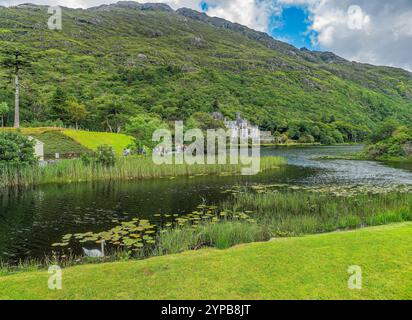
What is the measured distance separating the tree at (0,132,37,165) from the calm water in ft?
13.8

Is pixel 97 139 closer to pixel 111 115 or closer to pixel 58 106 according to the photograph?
pixel 58 106

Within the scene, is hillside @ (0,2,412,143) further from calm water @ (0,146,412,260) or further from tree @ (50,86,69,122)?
calm water @ (0,146,412,260)

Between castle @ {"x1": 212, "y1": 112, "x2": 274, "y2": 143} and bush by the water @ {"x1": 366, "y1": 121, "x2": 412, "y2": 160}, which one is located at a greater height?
castle @ {"x1": 212, "y1": 112, "x2": 274, "y2": 143}

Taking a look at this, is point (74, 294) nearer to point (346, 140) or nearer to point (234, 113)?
point (234, 113)

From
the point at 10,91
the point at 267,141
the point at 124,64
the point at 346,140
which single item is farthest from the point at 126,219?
the point at 124,64

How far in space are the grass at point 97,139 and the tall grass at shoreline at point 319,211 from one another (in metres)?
31.1

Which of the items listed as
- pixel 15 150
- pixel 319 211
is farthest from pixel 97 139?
pixel 319 211

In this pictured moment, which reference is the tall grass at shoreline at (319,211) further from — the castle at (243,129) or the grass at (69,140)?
the castle at (243,129)

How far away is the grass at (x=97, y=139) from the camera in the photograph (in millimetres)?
50594

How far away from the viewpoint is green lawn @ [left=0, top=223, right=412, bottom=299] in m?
7.34

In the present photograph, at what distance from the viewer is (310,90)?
199m

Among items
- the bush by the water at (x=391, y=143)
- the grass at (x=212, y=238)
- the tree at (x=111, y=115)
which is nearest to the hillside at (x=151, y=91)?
the tree at (x=111, y=115)

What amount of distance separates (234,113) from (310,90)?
80.9 meters

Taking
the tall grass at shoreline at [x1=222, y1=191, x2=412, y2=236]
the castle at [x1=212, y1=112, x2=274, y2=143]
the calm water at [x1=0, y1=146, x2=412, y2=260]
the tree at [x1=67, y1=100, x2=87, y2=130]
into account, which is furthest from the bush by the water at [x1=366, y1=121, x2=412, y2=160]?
the tree at [x1=67, y1=100, x2=87, y2=130]
